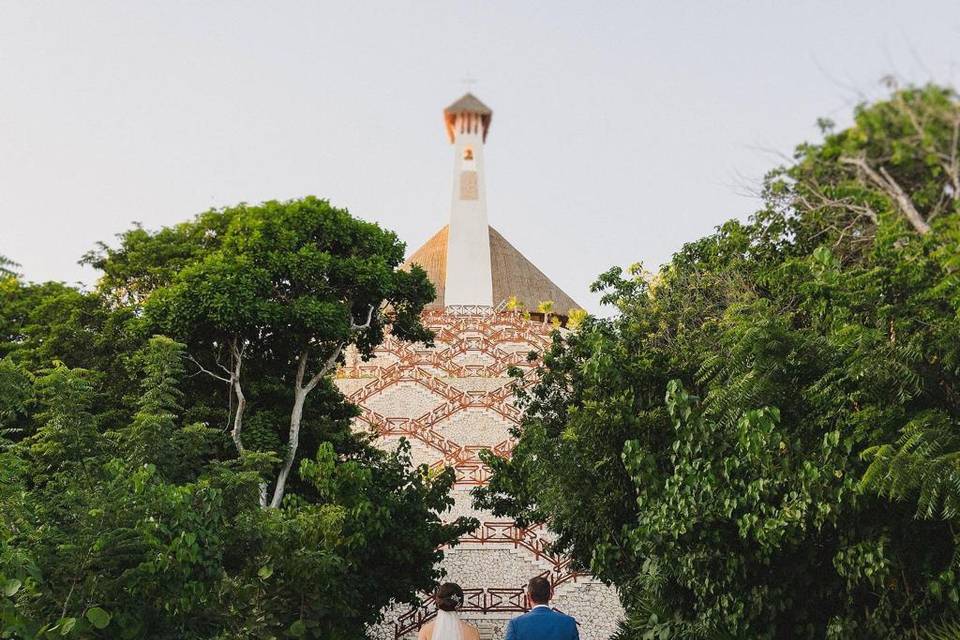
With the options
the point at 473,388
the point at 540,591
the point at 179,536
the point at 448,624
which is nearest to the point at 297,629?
the point at 179,536

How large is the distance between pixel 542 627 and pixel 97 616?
12.3 feet

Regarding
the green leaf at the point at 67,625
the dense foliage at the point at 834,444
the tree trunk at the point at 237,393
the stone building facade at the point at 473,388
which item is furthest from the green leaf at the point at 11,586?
the stone building facade at the point at 473,388

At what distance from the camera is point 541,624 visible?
17.5ft

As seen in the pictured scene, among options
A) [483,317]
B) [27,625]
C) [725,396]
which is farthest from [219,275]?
[483,317]

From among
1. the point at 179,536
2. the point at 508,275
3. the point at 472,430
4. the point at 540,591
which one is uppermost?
the point at 508,275

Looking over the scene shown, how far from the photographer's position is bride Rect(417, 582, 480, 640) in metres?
5.80

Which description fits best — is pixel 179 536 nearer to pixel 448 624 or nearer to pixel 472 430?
pixel 448 624

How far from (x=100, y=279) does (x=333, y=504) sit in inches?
287

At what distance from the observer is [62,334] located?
562 inches

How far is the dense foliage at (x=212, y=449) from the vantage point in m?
7.64

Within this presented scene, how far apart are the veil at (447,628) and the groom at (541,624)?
1.61ft

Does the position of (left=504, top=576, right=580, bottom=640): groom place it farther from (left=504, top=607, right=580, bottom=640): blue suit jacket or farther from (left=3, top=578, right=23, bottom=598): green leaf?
(left=3, top=578, right=23, bottom=598): green leaf

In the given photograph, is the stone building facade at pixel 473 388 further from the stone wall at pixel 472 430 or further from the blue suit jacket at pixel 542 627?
the blue suit jacket at pixel 542 627

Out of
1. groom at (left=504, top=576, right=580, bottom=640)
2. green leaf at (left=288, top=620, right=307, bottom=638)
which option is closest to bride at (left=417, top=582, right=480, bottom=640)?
groom at (left=504, top=576, right=580, bottom=640)
